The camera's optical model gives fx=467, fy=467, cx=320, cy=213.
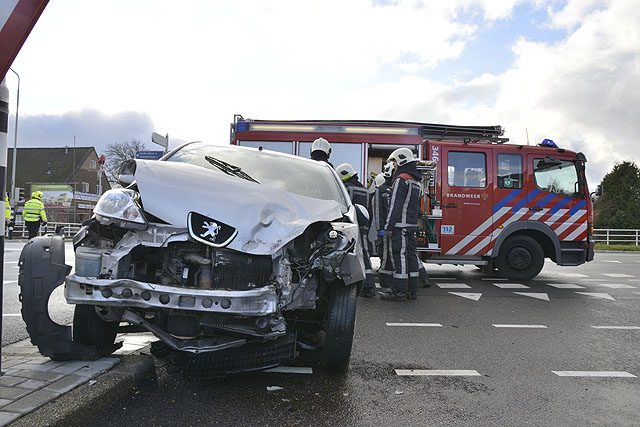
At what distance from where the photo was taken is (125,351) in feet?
11.9

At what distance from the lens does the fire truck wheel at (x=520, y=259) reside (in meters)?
8.54

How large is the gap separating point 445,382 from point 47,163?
5345cm

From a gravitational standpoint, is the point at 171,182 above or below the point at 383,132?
below

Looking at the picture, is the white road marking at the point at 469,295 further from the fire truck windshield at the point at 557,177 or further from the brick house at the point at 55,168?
the brick house at the point at 55,168

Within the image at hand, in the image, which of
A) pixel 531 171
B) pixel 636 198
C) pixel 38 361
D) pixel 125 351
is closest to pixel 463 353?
pixel 125 351

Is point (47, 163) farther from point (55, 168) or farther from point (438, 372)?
point (438, 372)

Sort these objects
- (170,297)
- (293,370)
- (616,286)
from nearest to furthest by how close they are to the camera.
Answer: (170,297) → (293,370) → (616,286)

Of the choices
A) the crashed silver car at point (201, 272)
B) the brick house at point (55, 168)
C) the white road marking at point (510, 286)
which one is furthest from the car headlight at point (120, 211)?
the brick house at point (55, 168)

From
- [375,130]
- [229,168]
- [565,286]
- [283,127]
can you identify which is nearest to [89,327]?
[229,168]

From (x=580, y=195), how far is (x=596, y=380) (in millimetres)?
6049

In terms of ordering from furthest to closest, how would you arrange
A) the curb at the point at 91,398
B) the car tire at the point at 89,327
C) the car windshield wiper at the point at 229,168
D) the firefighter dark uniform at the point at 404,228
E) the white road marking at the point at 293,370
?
the firefighter dark uniform at the point at 404,228 < the car windshield wiper at the point at 229,168 < the white road marking at the point at 293,370 < the car tire at the point at 89,327 < the curb at the point at 91,398

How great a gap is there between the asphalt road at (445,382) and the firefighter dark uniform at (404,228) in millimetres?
680

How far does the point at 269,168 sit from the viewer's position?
422 centimetres

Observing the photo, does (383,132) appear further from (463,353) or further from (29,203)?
(29,203)
